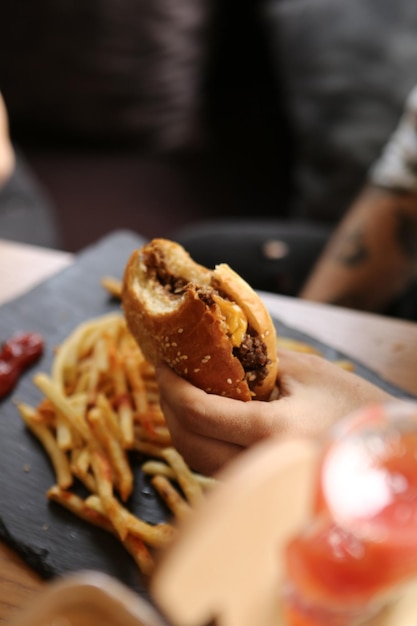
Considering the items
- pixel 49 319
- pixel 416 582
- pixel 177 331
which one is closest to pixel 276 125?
pixel 49 319

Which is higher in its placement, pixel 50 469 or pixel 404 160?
pixel 404 160

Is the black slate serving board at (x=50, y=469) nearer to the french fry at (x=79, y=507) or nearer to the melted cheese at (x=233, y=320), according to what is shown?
the french fry at (x=79, y=507)

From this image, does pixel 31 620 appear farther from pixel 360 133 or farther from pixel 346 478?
pixel 360 133

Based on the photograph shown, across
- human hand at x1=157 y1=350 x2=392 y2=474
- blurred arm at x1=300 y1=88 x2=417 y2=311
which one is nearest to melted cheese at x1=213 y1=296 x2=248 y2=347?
human hand at x1=157 y1=350 x2=392 y2=474

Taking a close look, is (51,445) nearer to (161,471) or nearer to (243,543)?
(161,471)

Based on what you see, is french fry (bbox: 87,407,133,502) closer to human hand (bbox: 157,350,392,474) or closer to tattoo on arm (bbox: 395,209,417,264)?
human hand (bbox: 157,350,392,474)

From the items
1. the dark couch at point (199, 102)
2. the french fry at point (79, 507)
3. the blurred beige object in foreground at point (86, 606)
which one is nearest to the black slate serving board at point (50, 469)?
the french fry at point (79, 507)

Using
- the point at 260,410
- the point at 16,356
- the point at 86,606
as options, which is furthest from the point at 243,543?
the point at 16,356
